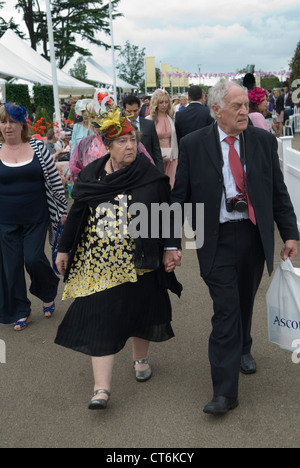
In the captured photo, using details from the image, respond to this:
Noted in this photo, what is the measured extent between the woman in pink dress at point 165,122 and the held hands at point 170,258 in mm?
4771

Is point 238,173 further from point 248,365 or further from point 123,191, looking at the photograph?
point 248,365

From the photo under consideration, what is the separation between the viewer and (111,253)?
356 centimetres

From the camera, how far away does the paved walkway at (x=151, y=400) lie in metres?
3.19

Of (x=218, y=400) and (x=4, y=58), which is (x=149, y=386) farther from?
(x=4, y=58)

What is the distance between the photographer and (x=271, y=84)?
72.8 m

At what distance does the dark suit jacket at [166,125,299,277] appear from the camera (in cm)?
339

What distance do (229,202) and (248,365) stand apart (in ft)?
4.01

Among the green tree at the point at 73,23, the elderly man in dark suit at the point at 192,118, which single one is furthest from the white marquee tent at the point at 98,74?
the elderly man in dark suit at the point at 192,118

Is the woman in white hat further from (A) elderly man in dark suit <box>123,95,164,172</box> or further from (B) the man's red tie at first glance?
(B) the man's red tie

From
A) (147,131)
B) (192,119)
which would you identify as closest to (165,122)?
(192,119)

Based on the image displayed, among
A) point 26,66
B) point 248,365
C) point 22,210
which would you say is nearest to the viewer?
point 248,365

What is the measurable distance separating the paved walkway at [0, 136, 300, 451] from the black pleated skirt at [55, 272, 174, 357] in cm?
38
